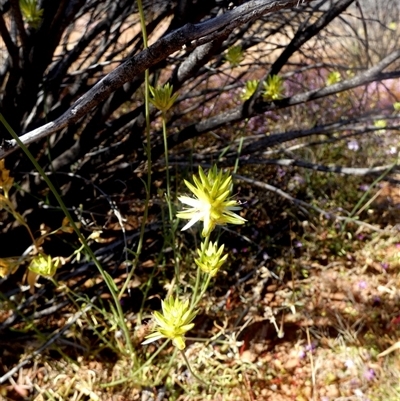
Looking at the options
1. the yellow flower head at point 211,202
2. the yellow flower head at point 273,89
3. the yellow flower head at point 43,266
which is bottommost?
the yellow flower head at point 43,266

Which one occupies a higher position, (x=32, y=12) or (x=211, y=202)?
(x=32, y=12)

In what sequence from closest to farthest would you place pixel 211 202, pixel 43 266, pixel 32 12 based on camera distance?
pixel 211 202, pixel 43 266, pixel 32 12

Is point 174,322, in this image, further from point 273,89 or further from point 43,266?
point 273,89

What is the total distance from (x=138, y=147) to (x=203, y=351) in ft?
2.23

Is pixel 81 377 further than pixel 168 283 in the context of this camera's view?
No

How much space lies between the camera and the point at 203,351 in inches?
49.4

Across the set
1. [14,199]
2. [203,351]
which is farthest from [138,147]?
[203,351]

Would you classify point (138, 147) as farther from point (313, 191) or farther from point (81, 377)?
point (313, 191)

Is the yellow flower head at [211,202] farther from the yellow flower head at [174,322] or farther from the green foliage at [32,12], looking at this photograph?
the green foliage at [32,12]

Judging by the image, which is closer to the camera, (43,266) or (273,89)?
(43,266)

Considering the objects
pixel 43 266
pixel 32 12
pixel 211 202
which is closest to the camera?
pixel 211 202

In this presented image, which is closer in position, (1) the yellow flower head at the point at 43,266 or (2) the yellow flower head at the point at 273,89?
(1) the yellow flower head at the point at 43,266

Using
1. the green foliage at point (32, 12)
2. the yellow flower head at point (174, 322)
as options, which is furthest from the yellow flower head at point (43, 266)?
the green foliage at point (32, 12)

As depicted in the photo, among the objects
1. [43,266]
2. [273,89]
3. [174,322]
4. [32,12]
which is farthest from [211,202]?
[32,12]
